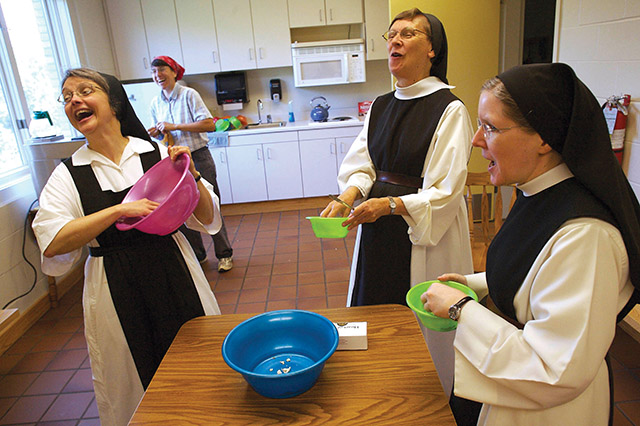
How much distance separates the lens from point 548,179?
1.00 metres

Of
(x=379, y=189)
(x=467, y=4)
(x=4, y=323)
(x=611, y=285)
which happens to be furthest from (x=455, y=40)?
(x=4, y=323)

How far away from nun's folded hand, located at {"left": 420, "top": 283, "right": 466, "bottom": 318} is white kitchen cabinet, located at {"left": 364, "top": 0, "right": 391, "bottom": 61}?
4.44 m

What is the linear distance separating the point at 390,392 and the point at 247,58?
187 inches

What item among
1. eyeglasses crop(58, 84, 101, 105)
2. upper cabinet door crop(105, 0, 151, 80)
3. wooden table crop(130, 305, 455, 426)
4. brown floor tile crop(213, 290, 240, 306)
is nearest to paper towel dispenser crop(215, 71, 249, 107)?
upper cabinet door crop(105, 0, 151, 80)

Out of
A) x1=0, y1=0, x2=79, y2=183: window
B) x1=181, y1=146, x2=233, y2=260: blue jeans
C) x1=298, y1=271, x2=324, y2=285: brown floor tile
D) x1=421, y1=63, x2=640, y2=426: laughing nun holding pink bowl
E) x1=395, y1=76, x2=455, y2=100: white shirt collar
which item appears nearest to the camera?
x1=421, y1=63, x2=640, y2=426: laughing nun holding pink bowl

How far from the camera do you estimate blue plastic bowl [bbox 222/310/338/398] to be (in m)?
1.17

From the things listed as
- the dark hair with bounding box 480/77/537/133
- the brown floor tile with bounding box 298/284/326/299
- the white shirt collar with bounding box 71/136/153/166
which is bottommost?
the brown floor tile with bounding box 298/284/326/299

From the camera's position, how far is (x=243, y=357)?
3.90 feet

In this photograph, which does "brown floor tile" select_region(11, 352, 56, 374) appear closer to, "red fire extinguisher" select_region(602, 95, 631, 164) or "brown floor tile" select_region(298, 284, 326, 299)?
"brown floor tile" select_region(298, 284, 326, 299)

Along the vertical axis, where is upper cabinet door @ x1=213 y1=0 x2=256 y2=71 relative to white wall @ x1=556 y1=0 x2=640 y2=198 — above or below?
above

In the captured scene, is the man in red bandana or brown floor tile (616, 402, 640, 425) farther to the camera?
the man in red bandana

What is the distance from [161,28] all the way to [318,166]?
2356 mm

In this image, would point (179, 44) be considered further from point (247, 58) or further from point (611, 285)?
point (611, 285)

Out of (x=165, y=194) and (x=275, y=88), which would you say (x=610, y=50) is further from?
(x=275, y=88)
